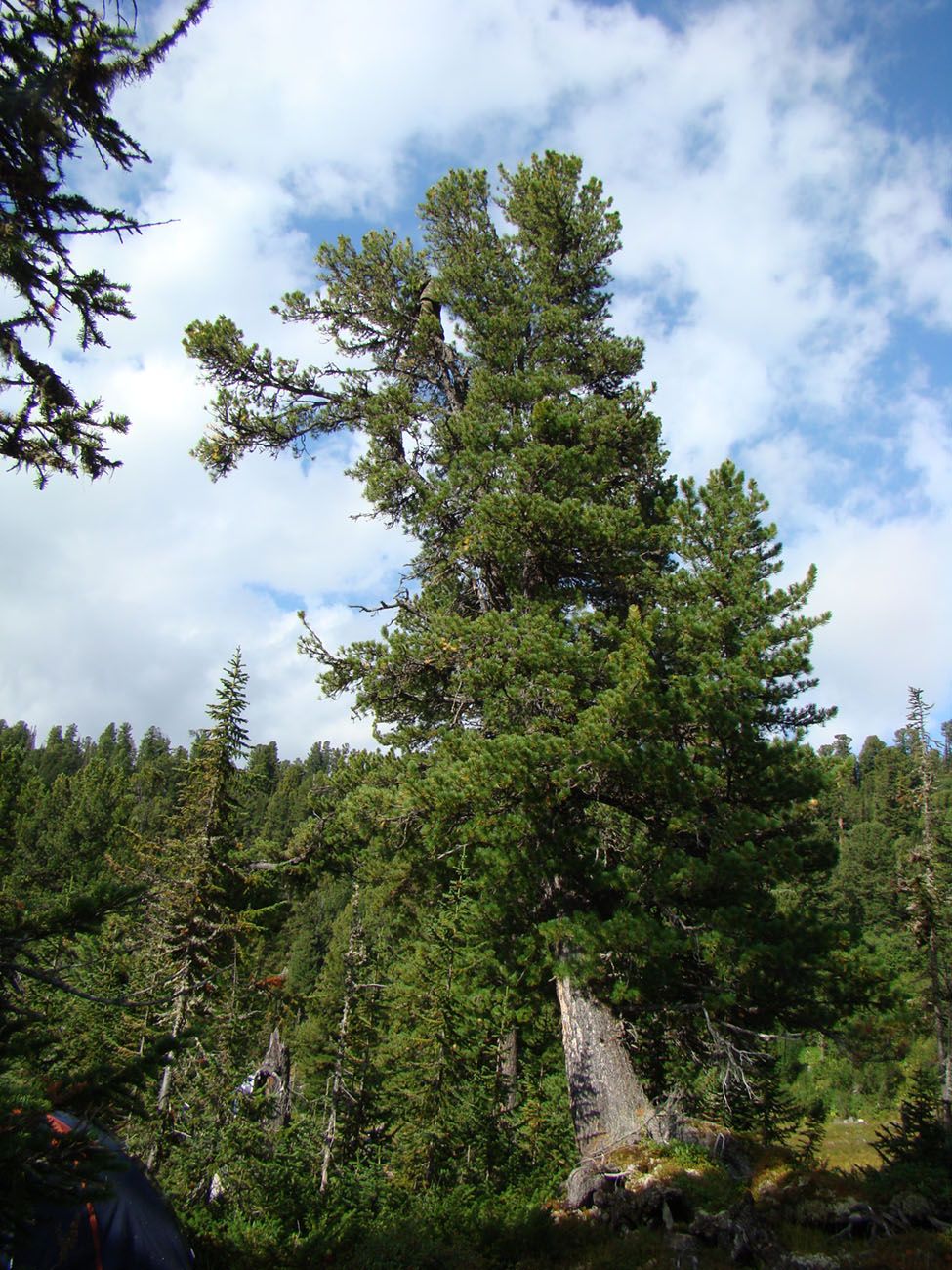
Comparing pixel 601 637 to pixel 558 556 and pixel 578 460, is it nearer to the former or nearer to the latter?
pixel 558 556

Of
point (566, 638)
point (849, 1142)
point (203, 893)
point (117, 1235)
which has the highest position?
point (566, 638)

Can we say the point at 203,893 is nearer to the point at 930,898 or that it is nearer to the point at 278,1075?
the point at 278,1075

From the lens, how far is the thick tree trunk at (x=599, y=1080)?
9422 mm

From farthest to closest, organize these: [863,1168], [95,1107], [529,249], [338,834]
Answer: [529,249] → [338,834] → [863,1168] → [95,1107]

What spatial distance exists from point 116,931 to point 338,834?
13.1ft

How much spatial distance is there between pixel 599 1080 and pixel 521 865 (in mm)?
3009

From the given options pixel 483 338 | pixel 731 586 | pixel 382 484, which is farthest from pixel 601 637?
pixel 483 338

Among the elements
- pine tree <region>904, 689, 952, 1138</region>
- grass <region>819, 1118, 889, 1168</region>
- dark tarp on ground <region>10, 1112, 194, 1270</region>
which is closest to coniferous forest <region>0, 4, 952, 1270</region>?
dark tarp on ground <region>10, 1112, 194, 1270</region>

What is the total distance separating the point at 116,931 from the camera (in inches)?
498

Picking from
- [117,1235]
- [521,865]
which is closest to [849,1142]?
[521,865]

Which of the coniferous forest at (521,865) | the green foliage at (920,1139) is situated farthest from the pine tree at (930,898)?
the coniferous forest at (521,865)

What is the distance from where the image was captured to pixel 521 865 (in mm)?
9789

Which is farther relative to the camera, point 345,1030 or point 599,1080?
point 345,1030

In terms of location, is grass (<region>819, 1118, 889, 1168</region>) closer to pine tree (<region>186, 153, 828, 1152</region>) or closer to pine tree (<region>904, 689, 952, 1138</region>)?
pine tree (<region>904, 689, 952, 1138</region>)
